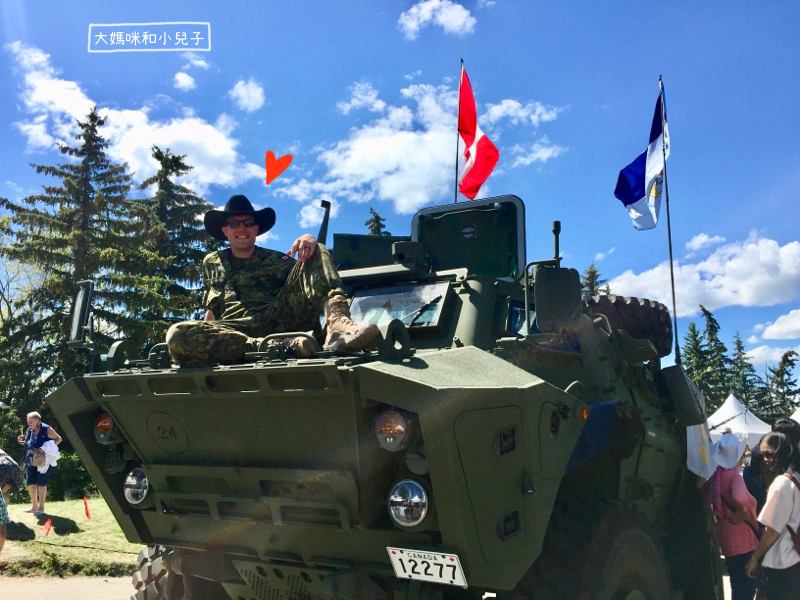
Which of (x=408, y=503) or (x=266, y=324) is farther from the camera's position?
(x=266, y=324)

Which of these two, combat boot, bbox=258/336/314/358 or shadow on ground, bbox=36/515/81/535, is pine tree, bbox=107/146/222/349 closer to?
shadow on ground, bbox=36/515/81/535

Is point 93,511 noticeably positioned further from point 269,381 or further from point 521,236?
point 269,381

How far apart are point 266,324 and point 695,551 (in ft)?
11.9

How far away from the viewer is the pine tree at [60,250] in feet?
70.2

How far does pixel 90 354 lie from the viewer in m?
4.31

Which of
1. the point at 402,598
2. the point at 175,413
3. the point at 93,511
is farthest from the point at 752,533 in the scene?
the point at 93,511

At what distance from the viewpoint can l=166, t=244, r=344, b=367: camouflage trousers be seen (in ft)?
11.4

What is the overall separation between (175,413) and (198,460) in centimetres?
28

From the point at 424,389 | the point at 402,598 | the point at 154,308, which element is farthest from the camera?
the point at 154,308

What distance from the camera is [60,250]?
22.0 meters

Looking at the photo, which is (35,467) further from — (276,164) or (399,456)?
(399,456)

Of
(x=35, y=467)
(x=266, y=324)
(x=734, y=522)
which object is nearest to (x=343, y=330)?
(x=266, y=324)

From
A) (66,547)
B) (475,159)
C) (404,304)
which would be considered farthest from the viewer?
(475,159)

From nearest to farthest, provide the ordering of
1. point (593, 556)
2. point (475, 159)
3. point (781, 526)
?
1. point (593, 556)
2. point (781, 526)
3. point (475, 159)
